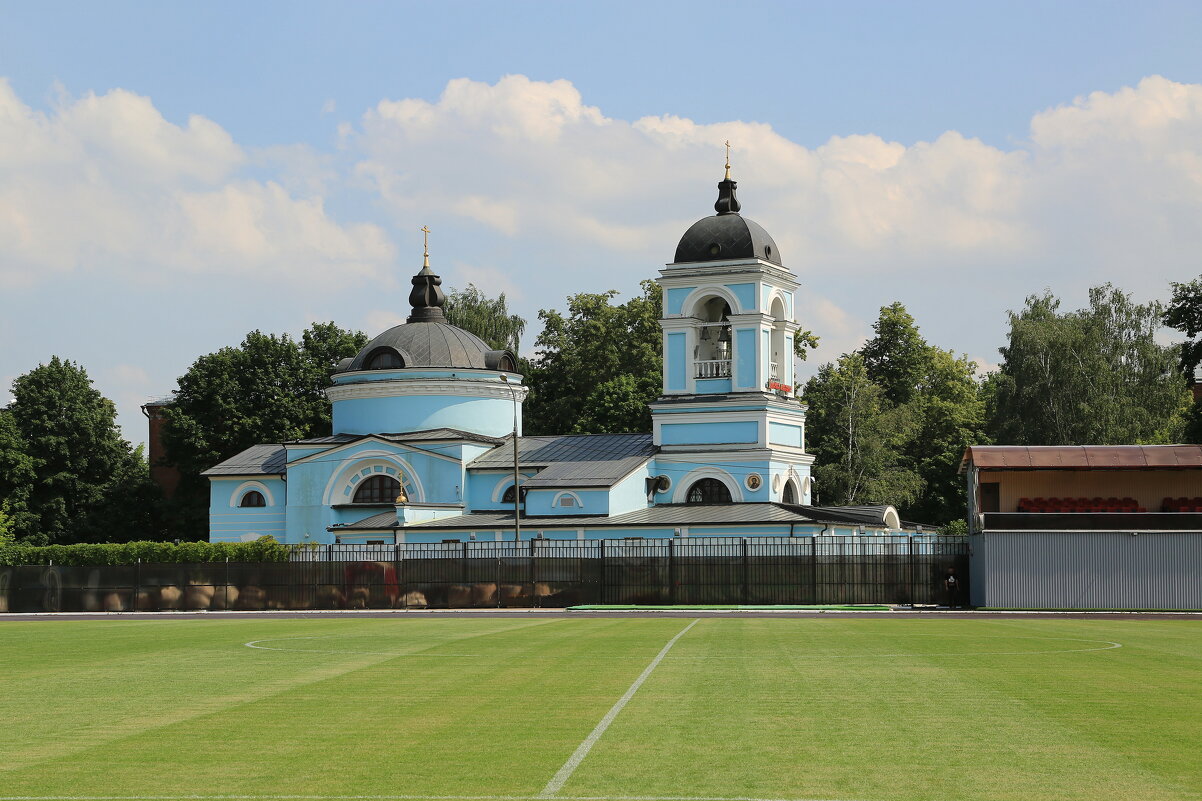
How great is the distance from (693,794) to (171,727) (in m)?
6.05

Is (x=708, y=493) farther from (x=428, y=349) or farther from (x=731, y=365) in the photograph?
(x=428, y=349)

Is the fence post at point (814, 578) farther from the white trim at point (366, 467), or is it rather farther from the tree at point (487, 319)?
the tree at point (487, 319)

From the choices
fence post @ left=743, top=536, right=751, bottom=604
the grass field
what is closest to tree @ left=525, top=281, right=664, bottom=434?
fence post @ left=743, top=536, right=751, bottom=604

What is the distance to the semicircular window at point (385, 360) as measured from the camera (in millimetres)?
71562

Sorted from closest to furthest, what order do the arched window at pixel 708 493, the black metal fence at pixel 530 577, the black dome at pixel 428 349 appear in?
1. the black metal fence at pixel 530 577
2. the arched window at pixel 708 493
3. the black dome at pixel 428 349

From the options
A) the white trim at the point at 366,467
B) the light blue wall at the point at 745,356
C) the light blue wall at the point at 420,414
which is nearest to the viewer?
the light blue wall at the point at 745,356

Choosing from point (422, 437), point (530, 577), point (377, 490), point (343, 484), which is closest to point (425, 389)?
point (422, 437)

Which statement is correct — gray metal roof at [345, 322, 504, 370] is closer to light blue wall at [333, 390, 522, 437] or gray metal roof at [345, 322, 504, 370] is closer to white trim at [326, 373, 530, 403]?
white trim at [326, 373, 530, 403]

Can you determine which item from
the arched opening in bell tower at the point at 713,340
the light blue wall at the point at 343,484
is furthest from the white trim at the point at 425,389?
the arched opening in bell tower at the point at 713,340

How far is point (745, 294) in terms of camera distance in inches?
2569

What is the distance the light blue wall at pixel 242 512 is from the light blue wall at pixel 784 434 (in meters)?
23.5

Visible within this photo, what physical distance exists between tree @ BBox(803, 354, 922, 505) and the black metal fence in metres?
30.2

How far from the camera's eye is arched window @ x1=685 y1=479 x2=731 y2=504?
64625mm

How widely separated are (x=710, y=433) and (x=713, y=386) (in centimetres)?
213
